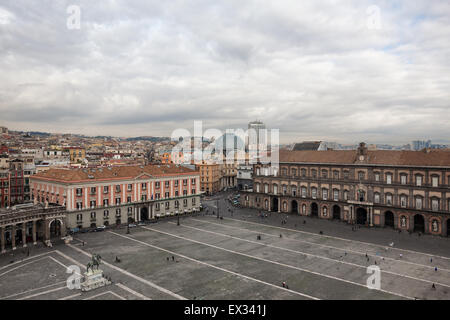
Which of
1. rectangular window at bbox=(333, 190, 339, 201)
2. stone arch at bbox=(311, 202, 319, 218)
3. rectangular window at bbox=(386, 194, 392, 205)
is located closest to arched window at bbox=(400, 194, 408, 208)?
rectangular window at bbox=(386, 194, 392, 205)

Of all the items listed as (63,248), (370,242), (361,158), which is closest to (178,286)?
(63,248)

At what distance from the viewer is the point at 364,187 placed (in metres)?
72.4

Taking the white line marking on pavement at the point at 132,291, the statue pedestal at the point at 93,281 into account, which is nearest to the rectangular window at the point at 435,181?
the white line marking on pavement at the point at 132,291

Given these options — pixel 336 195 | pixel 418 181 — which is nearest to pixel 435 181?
pixel 418 181

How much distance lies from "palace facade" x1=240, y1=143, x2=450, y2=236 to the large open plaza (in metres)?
4.26

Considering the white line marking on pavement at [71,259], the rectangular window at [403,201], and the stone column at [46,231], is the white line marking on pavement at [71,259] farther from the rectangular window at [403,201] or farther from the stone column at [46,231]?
the rectangular window at [403,201]

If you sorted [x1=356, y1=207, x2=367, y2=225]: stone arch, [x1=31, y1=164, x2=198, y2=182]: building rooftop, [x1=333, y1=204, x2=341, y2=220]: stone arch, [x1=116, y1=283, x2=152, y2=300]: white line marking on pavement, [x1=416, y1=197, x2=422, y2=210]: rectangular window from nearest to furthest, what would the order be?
[x1=116, y1=283, x2=152, y2=300]: white line marking on pavement
[x1=416, y1=197, x2=422, y2=210]: rectangular window
[x1=31, y1=164, x2=198, y2=182]: building rooftop
[x1=356, y1=207, x2=367, y2=225]: stone arch
[x1=333, y1=204, x2=341, y2=220]: stone arch

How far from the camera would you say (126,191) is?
74.1 meters

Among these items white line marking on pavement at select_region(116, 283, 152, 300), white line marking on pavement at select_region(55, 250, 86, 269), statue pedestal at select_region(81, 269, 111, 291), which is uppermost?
statue pedestal at select_region(81, 269, 111, 291)

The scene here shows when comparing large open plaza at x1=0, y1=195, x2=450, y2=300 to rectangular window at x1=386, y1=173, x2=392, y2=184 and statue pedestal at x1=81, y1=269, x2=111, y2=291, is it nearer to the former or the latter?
statue pedestal at x1=81, y1=269, x2=111, y2=291

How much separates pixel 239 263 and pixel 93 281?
751 inches

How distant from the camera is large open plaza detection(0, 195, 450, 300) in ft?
121

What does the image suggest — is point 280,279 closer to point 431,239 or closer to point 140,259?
point 140,259

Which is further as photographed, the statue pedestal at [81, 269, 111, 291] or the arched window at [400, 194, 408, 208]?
the arched window at [400, 194, 408, 208]
